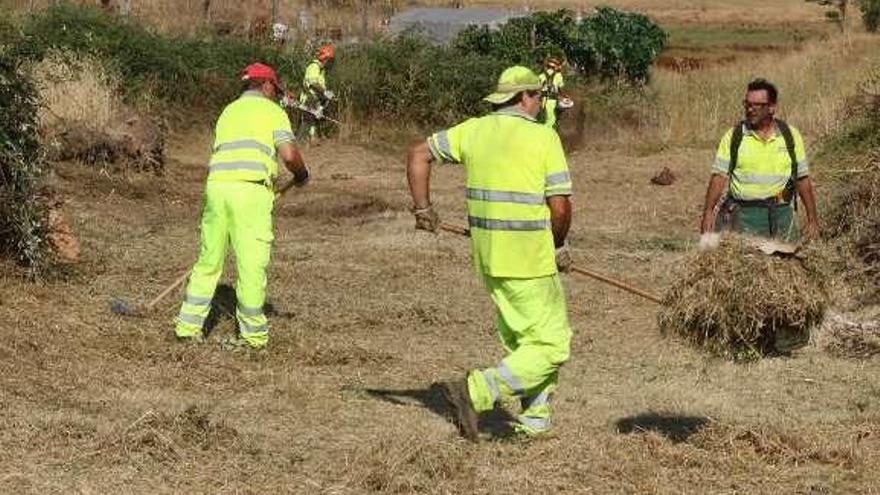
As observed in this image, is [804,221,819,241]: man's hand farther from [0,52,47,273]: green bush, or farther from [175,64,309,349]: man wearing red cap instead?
[0,52,47,273]: green bush

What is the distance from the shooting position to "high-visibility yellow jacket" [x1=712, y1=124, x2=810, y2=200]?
28.9 feet

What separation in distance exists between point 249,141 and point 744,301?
3645mm

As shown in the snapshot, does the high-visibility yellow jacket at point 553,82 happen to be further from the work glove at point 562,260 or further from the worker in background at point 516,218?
the worker in background at point 516,218

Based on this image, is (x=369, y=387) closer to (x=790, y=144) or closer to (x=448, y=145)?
(x=448, y=145)

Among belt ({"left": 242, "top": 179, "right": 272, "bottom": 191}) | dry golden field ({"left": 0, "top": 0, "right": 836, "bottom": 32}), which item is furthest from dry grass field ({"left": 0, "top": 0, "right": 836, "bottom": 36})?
belt ({"left": 242, "top": 179, "right": 272, "bottom": 191})

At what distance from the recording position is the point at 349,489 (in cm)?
646

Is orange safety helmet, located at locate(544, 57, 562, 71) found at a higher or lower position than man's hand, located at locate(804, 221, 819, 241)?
lower

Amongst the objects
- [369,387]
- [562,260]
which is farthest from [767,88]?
[369,387]

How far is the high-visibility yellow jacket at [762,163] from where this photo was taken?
346 inches

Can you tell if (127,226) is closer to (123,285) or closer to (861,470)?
(123,285)

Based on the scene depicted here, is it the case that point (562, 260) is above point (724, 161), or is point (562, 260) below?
below

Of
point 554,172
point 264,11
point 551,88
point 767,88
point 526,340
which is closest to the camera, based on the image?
point 554,172

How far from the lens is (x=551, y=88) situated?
20.2 meters

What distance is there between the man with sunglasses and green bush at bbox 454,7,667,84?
17.3 metres
